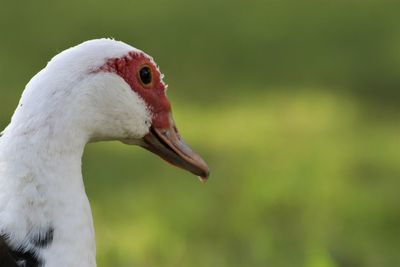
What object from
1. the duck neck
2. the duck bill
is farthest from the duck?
the duck bill

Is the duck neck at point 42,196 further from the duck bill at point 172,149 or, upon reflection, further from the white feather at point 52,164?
the duck bill at point 172,149

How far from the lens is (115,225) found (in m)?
6.19

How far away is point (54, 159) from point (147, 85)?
0.46 meters

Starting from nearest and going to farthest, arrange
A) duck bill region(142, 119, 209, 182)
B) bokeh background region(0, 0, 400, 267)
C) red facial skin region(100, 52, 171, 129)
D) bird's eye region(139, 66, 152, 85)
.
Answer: red facial skin region(100, 52, 171, 129)
bird's eye region(139, 66, 152, 85)
duck bill region(142, 119, 209, 182)
bokeh background region(0, 0, 400, 267)

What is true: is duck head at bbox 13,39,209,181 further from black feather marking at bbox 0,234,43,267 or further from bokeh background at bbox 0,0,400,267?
bokeh background at bbox 0,0,400,267

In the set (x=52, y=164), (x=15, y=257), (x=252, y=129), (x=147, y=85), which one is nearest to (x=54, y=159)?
(x=52, y=164)

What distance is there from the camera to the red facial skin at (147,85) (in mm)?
3221

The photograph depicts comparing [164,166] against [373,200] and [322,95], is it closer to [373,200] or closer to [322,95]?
[373,200]

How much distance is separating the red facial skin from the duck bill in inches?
1.0

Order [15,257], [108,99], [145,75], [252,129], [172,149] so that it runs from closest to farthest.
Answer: [15,257], [108,99], [145,75], [172,149], [252,129]

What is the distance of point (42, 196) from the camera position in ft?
9.85

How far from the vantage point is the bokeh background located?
5.76 metres

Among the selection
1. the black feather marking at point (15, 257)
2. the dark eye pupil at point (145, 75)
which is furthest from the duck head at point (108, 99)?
the black feather marking at point (15, 257)

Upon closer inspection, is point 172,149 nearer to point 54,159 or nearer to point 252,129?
point 54,159
